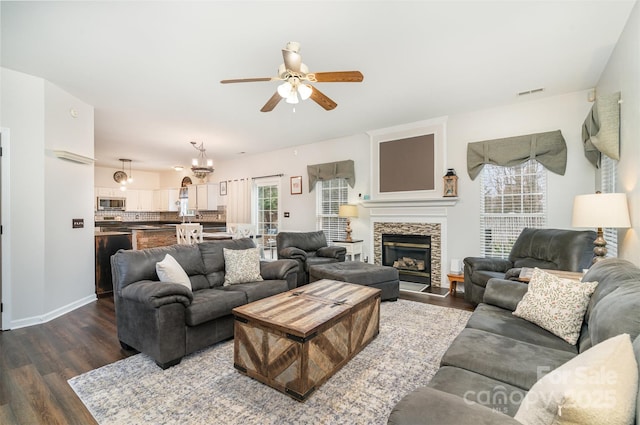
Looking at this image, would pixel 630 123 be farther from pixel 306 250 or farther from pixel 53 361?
pixel 53 361

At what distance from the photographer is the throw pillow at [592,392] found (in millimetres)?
755

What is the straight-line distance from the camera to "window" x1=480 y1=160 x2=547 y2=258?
4.10m

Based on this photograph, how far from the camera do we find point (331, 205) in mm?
6281

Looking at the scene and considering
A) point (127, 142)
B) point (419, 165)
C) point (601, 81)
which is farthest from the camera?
point (127, 142)

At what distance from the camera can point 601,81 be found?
3334 mm

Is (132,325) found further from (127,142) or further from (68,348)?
(127,142)

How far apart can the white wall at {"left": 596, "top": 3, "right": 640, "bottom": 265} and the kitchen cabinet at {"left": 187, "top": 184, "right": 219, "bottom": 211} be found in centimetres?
822

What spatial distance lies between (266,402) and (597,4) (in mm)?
3810

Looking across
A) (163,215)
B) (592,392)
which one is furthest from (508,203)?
(163,215)

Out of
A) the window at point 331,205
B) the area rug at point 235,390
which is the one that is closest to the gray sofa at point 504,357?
the area rug at point 235,390

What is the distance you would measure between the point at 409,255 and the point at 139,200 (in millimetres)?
8990

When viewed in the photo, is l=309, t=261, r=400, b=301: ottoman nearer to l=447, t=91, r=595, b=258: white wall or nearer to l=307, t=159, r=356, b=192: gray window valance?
l=447, t=91, r=595, b=258: white wall

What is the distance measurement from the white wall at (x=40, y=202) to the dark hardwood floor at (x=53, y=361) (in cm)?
32

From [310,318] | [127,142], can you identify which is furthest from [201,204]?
[310,318]
